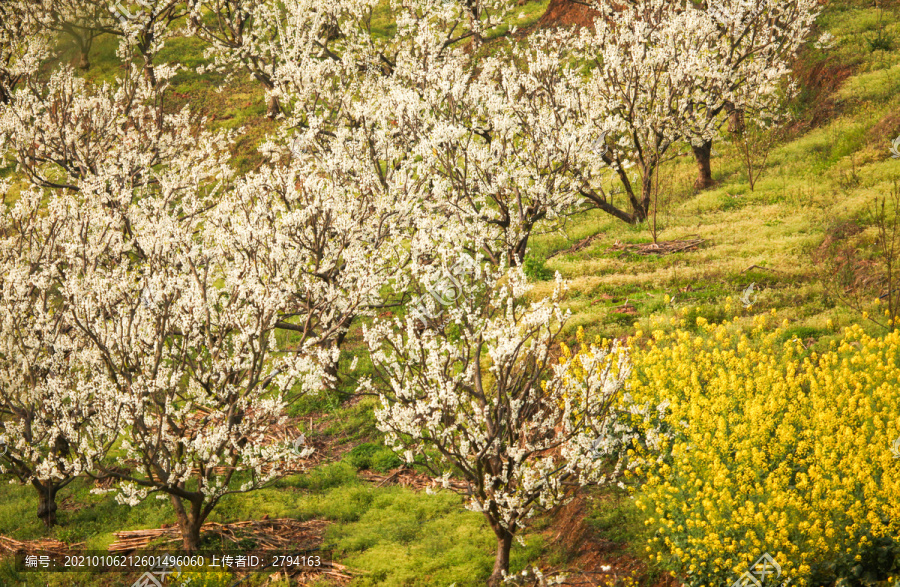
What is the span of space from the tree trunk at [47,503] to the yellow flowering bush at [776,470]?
32.7 feet

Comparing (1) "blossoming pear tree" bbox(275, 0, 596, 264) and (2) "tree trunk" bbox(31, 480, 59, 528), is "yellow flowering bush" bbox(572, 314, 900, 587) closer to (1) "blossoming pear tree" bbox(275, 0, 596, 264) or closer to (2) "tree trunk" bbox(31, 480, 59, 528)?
(1) "blossoming pear tree" bbox(275, 0, 596, 264)

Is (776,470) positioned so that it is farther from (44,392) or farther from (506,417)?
(44,392)

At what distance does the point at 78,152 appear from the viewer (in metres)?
19.3

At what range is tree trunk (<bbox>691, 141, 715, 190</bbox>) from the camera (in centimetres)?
2053

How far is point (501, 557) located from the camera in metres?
8.53

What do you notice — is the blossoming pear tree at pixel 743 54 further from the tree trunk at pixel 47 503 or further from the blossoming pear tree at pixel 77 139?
the tree trunk at pixel 47 503

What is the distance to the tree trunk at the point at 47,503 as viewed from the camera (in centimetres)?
1154

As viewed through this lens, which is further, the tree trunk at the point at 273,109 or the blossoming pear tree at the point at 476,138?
the tree trunk at the point at 273,109

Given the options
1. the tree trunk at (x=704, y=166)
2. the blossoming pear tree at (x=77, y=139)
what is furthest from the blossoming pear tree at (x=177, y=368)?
the tree trunk at (x=704, y=166)

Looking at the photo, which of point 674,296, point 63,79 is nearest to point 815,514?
point 674,296

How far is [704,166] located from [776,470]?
15.6 metres

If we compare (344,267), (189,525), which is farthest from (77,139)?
(189,525)

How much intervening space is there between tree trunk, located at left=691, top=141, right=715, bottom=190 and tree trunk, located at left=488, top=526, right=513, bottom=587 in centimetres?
1572

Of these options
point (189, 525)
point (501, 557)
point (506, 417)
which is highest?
point (506, 417)
